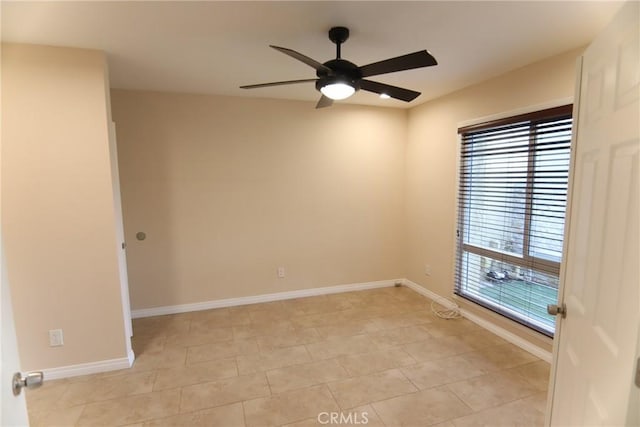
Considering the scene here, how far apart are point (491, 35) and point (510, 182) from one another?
4.27ft

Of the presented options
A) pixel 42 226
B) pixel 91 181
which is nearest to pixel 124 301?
pixel 42 226

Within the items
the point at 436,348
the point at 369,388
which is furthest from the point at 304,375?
the point at 436,348

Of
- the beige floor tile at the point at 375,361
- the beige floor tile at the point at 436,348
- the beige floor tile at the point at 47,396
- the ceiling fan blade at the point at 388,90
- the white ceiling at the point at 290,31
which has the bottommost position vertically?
the beige floor tile at the point at 47,396

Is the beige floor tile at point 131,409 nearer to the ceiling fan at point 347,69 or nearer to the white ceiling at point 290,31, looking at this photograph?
the ceiling fan at point 347,69

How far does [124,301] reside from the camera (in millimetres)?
2580

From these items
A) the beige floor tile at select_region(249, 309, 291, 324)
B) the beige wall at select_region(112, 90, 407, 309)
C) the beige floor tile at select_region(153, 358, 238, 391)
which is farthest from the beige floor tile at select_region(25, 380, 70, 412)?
the beige floor tile at select_region(249, 309, 291, 324)

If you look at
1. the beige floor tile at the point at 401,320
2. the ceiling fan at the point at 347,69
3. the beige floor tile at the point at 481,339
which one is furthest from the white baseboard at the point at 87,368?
the beige floor tile at the point at 481,339

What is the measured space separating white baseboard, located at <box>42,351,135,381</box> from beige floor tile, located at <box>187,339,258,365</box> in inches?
18.8

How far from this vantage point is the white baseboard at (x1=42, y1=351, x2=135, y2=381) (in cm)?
240

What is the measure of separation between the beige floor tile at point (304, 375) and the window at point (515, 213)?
5.52 ft

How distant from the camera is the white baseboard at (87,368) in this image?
2.40 m

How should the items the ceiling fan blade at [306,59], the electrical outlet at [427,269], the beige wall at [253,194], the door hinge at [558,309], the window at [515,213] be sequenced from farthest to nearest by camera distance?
the electrical outlet at [427,269] → the beige wall at [253,194] → the window at [515,213] → the ceiling fan blade at [306,59] → the door hinge at [558,309]

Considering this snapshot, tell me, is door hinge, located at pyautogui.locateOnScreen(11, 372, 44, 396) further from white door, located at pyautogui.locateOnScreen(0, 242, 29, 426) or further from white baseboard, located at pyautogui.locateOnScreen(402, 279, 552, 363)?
white baseboard, located at pyautogui.locateOnScreen(402, 279, 552, 363)

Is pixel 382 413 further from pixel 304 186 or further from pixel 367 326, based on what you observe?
pixel 304 186
